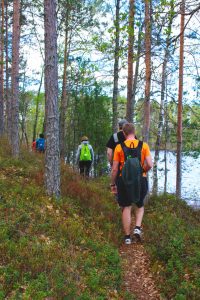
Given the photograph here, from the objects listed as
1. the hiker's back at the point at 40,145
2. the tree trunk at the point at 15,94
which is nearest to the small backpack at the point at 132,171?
the tree trunk at the point at 15,94

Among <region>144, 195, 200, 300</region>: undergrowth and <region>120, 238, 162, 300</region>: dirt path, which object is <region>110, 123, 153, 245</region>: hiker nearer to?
<region>120, 238, 162, 300</region>: dirt path

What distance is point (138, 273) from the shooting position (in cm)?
533

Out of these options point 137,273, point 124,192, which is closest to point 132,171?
point 124,192

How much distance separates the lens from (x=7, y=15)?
2186 centimetres

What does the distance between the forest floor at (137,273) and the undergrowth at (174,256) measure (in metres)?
0.14

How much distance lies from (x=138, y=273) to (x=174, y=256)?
0.65m

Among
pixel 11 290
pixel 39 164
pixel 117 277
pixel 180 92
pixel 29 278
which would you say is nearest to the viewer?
pixel 11 290

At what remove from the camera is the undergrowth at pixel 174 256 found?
14.8 ft

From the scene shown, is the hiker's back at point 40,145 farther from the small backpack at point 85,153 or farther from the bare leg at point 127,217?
the bare leg at point 127,217

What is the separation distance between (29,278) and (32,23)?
2106cm

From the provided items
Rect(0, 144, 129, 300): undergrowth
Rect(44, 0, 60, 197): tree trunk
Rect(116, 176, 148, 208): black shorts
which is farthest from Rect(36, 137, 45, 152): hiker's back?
Rect(116, 176, 148, 208): black shorts

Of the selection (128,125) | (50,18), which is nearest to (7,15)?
(50,18)

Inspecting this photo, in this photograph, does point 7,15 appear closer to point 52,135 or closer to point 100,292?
point 52,135

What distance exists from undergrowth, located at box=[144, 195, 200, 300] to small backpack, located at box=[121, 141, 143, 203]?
92 cm
